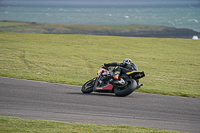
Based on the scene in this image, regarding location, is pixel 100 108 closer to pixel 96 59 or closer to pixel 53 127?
pixel 53 127

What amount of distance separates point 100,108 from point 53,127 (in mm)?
2931

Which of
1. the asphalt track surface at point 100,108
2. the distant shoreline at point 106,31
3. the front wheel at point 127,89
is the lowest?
the distant shoreline at point 106,31

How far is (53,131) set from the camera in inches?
294

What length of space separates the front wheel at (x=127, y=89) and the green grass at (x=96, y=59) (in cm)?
300

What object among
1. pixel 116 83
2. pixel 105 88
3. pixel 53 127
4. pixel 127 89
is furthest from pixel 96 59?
pixel 53 127

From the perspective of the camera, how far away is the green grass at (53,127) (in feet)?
24.7

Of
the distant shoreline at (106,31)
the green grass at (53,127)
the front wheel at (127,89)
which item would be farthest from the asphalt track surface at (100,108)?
the distant shoreline at (106,31)

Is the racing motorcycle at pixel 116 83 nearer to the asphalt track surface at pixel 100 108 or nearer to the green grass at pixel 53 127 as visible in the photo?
the asphalt track surface at pixel 100 108

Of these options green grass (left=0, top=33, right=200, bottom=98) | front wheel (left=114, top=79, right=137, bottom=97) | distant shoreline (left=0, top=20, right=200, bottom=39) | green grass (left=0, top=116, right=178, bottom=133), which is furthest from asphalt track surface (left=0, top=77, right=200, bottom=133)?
distant shoreline (left=0, top=20, right=200, bottom=39)

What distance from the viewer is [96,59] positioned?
28203 millimetres

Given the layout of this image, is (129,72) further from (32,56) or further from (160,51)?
(160,51)

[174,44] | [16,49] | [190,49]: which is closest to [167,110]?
[16,49]

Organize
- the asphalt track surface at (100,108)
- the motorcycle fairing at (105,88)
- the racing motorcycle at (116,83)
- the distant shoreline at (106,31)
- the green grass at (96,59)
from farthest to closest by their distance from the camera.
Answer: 1. the distant shoreline at (106,31)
2. the green grass at (96,59)
3. the motorcycle fairing at (105,88)
4. the racing motorcycle at (116,83)
5. the asphalt track surface at (100,108)

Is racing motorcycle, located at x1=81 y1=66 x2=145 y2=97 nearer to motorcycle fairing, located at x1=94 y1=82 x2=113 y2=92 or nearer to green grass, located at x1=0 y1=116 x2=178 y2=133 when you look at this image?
motorcycle fairing, located at x1=94 y1=82 x2=113 y2=92
